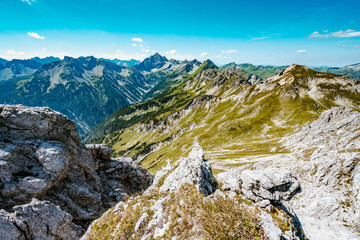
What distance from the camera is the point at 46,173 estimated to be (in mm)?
21859

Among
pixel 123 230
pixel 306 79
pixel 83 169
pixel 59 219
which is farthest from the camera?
pixel 306 79

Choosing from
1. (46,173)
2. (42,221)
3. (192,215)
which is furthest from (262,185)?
(46,173)

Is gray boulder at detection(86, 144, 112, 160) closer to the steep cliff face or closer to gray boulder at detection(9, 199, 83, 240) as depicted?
gray boulder at detection(9, 199, 83, 240)

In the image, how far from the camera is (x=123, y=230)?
494 inches

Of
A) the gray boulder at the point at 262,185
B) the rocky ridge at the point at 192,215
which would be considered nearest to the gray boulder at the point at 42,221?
the rocky ridge at the point at 192,215

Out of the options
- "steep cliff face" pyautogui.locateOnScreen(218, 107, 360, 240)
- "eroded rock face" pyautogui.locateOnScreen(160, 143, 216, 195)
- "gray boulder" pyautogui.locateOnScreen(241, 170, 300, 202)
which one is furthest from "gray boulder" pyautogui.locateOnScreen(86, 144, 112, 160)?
"gray boulder" pyautogui.locateOnScreen(241, 170, 300, 202)

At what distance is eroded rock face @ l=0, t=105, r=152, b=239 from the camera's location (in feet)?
62.6

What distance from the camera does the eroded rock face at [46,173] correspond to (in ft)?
62.6

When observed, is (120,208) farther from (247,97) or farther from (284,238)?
(247,97)

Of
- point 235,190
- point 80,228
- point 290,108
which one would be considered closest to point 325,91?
point 290,108

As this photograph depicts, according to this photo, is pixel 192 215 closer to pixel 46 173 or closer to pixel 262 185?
pixel 262 185

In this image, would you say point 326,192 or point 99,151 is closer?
point 326,192

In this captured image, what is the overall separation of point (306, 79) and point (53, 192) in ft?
699

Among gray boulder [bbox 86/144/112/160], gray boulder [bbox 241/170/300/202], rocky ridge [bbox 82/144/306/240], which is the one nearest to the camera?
rocky ridge [bbox 82/144/306/240]
